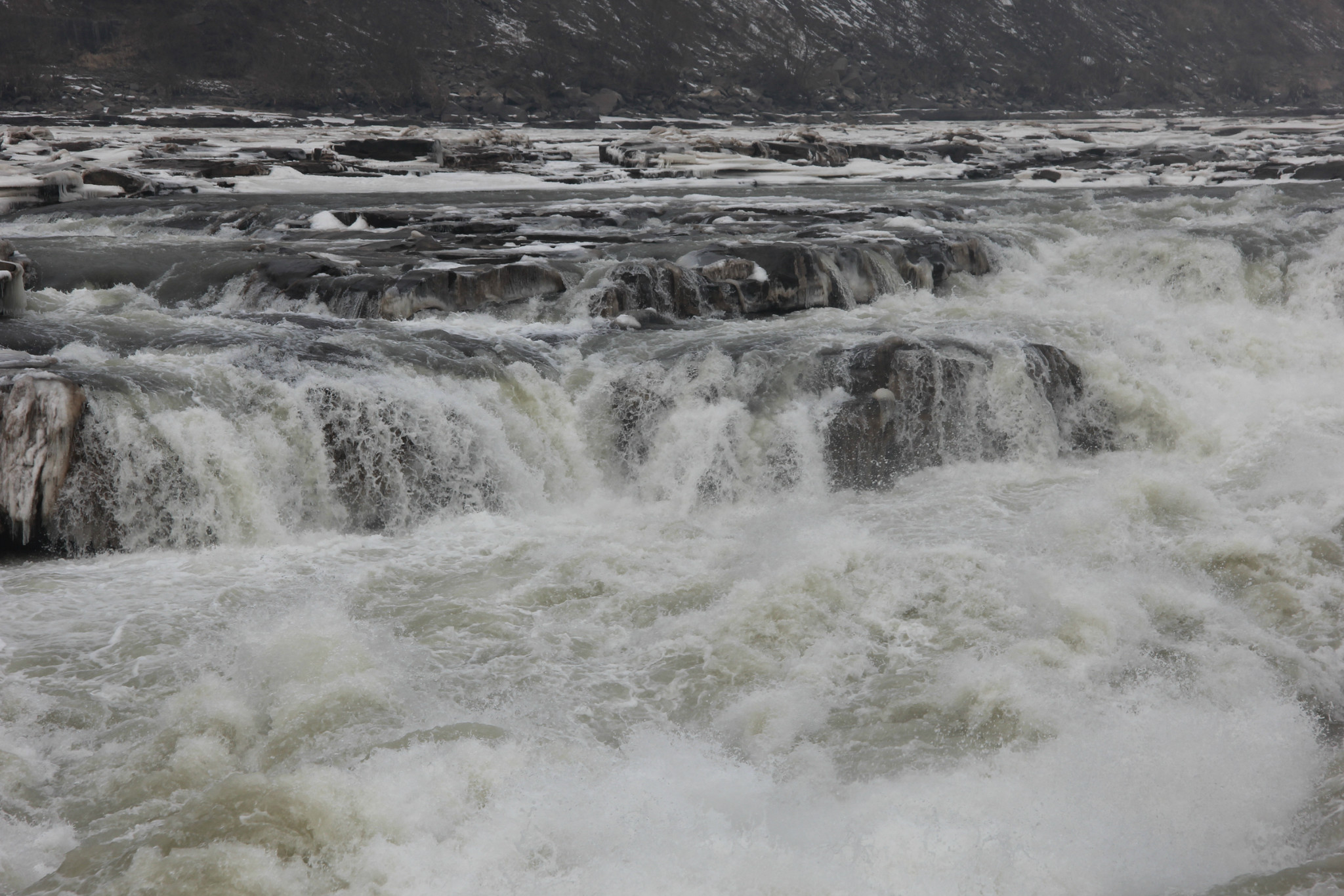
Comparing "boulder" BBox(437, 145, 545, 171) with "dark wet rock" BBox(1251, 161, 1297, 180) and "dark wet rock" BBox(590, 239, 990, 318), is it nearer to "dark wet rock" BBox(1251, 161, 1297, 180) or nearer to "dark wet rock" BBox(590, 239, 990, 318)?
"dark wet rock" BBox(590, 239, 990, 318)

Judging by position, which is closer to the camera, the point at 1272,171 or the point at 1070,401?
the point at 1070,401

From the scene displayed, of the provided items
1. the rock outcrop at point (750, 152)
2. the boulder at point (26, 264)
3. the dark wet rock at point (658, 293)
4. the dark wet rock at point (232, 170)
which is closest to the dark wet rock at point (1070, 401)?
the dark wet rock at point (658, 293)

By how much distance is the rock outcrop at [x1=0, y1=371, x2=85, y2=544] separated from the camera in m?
6.79

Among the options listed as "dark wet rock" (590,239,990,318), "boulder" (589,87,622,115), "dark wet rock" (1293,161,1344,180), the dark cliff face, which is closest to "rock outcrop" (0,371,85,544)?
"dark wet rock" (590,239,990,318)

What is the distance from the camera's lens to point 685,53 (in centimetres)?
6262

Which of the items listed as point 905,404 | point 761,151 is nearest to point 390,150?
point 761,151

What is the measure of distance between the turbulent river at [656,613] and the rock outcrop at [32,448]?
175 mm

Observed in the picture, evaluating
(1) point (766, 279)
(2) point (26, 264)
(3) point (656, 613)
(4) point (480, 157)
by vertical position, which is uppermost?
(4) point (480, 157)

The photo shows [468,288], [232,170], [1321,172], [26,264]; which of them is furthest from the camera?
[1321,172]

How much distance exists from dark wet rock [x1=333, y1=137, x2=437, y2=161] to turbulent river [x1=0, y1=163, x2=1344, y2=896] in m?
14.4

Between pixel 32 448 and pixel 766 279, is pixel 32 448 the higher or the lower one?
the lower one

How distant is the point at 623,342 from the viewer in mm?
9930

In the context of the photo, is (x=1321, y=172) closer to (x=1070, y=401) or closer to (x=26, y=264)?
(x=1070, y=401)

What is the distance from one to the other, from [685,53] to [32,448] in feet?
201
